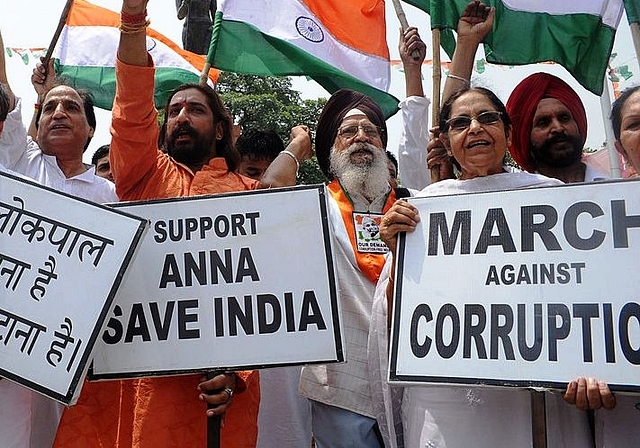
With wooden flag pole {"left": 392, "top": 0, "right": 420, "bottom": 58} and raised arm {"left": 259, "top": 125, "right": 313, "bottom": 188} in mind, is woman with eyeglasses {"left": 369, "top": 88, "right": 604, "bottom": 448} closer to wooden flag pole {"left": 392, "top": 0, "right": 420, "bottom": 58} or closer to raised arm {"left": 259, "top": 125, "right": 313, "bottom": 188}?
raised arm {"left": 259, "top": 125, "right": 313, "bottom": 188}

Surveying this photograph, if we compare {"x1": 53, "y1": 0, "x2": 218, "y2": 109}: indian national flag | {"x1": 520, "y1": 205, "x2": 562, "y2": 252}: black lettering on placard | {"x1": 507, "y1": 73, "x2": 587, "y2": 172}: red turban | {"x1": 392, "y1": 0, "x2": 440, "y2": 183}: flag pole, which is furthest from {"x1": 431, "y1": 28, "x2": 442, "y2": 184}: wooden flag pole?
{"x1": 53, "y1": 0, "x2": 218, "y2": 109}: indian national flag

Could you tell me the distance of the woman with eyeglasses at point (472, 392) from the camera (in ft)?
7.21

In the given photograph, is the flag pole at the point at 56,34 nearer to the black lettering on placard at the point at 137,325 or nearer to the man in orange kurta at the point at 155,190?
the man in orange kurta at the point at 155,190

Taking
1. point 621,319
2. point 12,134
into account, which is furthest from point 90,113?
point 621,319

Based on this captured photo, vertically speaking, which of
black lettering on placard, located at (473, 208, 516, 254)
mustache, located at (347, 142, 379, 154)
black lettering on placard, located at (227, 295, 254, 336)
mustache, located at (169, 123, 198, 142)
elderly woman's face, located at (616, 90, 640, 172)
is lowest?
black lettering on placard, located at (227, 295, 254, 336)

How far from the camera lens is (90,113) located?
3.47 m

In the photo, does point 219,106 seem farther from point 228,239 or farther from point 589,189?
point 589,189

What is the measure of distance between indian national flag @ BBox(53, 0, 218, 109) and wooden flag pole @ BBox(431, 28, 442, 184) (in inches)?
110

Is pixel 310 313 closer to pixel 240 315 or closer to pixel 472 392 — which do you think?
pixel 240 315

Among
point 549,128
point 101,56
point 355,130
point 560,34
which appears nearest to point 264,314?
point 355,130

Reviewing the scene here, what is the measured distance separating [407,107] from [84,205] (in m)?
1.84

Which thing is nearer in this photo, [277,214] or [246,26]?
[277,214]

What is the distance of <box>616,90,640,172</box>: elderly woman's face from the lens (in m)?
2.46

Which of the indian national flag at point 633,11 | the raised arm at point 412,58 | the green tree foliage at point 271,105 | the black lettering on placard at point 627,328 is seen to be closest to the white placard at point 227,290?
the black lettering on placard at point 627,328
